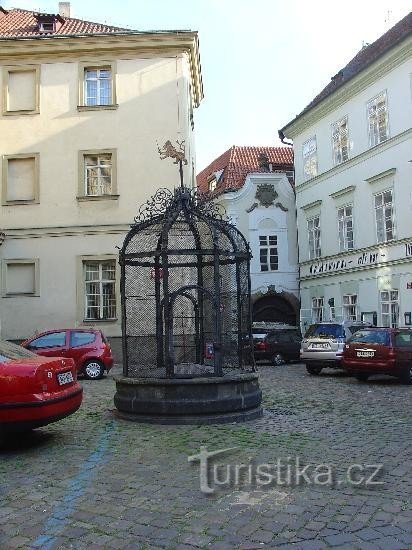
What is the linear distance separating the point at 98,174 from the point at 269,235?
42.3ft

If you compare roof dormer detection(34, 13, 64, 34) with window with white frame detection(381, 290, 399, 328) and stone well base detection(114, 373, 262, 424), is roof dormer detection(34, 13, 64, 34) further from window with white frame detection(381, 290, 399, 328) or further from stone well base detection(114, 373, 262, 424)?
stone well base detection(114, 373, 262, 424)

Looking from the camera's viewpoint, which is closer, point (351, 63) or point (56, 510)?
point (56, 510)

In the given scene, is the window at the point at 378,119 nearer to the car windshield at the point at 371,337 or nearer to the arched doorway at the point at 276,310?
the arched doorway at the point at 276,310

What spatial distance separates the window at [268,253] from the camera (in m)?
33.2

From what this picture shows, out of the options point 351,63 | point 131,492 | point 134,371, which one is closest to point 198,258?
point 134,371

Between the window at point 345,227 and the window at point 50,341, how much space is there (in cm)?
1507

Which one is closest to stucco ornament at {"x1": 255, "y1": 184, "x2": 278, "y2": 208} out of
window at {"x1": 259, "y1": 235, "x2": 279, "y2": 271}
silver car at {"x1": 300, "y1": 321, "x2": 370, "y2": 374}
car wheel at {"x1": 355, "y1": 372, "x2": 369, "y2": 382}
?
window at {"x1": 259, "y1": 235, "x2": 279, "y2": 271}

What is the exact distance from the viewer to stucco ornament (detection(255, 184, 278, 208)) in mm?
33750

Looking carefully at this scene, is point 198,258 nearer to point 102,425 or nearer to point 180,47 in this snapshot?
point 102,425

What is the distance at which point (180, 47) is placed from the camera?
926 inches

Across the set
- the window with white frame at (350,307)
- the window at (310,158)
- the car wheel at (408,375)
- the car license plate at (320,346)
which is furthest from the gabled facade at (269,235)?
the car wheel at (408,375)

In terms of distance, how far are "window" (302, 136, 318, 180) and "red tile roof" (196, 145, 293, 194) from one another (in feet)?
12.7

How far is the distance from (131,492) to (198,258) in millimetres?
6789

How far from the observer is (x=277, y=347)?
24750 millimetres
